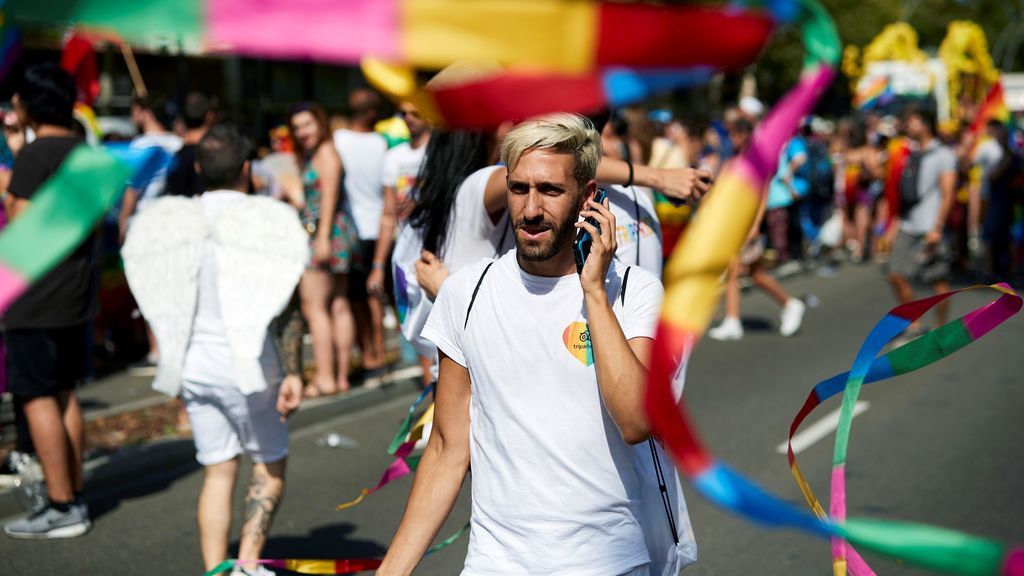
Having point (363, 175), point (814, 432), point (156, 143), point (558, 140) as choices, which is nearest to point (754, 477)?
point (814, 432)

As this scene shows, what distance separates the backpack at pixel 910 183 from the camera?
10.4m

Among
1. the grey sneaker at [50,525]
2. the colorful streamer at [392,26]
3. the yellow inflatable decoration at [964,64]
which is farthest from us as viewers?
the yellow inflatable decoration at [964,64]

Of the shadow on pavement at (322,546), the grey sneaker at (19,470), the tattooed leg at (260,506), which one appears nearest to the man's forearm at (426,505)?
the tattooed leg at (260,506)

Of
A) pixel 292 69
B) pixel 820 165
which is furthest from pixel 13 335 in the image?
pixel 292 69

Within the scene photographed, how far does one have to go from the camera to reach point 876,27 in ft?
148

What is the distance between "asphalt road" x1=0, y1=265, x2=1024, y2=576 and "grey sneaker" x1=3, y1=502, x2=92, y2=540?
0.19 feet

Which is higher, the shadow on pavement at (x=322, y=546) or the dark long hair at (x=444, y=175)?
the dark long hair at (x=444, y=175)

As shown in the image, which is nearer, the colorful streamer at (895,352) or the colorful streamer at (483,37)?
the colorful streamer at (483,37)

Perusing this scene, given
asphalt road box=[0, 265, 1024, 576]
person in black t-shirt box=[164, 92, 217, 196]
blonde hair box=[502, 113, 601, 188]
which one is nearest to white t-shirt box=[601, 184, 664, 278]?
blonde hair box=[502, 113, 601, 188]

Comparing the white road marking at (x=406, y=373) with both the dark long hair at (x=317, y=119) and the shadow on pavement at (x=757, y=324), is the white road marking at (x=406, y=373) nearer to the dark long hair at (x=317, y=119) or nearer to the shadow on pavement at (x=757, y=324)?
the dark long hair at (x=317, y=119)

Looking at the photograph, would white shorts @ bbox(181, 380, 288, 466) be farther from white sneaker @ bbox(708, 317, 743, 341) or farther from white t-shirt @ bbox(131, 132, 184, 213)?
white sneaker @ bbox(708, 317, 743, 341)

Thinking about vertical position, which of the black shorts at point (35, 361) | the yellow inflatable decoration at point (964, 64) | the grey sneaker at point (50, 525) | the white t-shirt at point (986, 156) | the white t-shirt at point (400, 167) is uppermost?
the white t-shirt at point (400, 167)

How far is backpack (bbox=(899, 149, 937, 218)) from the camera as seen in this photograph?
10.4 m

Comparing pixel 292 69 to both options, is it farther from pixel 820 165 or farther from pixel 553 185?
pixel 553 185
